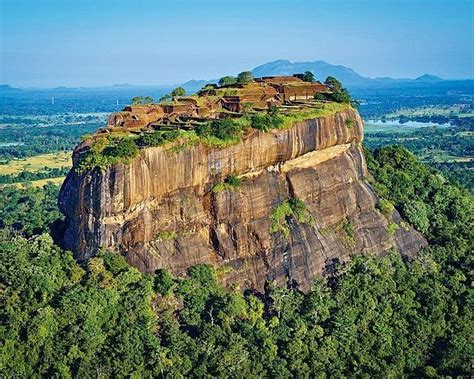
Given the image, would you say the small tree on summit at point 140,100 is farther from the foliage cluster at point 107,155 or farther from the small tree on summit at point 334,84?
the foliage cluster at point 107,155

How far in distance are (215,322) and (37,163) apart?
3498 inches

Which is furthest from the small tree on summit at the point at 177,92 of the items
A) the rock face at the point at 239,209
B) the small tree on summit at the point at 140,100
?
the rock face at the point at 239,209

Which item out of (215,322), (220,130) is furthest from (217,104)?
(215,322)

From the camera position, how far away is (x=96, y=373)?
31594 mm

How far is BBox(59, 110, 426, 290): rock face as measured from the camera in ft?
117

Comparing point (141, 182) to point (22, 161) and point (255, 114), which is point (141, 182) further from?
point (22, 161)

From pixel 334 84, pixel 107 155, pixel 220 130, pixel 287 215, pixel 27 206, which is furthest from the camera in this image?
pixel 27 206

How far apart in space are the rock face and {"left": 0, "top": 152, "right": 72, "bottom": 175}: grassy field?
73.7m

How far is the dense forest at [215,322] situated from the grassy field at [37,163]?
74.2 meters

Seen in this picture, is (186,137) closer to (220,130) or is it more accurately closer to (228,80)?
(220,130)

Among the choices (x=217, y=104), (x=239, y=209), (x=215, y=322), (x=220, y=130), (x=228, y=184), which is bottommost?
(x=215, y=322)

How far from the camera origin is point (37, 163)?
117 meters

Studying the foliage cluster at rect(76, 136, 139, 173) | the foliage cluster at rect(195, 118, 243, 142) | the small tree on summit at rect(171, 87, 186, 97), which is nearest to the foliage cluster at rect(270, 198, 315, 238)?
the foliage cluster at rect(195, 118, 243, 142)

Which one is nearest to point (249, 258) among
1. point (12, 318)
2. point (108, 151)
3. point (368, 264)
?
point (368, 264)
